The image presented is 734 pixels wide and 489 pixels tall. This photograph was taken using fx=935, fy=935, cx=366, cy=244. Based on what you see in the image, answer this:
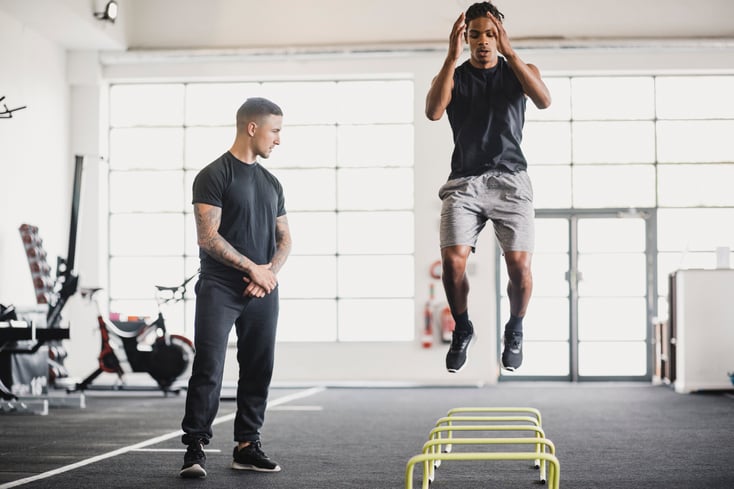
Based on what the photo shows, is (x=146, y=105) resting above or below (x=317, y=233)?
above

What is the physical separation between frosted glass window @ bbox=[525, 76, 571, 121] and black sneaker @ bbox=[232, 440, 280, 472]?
24.5 ft

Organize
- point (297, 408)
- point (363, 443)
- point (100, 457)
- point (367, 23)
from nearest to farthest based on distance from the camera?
point (100, 457) < point (363, 443) < point (297, 408) < point (367, 23)

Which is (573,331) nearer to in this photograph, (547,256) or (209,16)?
(547,256)

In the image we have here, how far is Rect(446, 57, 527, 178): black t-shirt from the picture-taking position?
379cm

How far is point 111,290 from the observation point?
11422 millimetres

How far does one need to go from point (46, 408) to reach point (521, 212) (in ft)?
16.5

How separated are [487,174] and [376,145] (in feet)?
24.3

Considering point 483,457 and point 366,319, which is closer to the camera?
point 483,457

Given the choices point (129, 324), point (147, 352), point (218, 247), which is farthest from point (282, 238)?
point (129, 324)

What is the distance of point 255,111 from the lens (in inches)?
169

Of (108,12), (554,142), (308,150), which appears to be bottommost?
(308,150)

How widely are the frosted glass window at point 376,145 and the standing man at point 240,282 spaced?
6737 mm

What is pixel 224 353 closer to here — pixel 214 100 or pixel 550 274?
pixel 550 274

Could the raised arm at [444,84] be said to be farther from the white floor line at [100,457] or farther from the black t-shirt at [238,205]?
the white floor line at [100,457]
